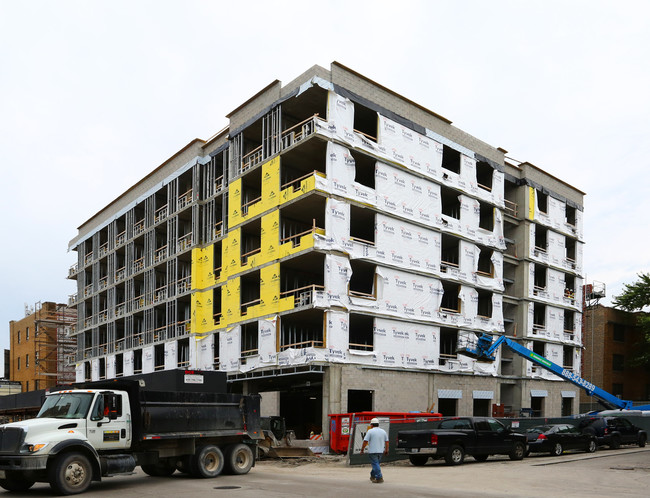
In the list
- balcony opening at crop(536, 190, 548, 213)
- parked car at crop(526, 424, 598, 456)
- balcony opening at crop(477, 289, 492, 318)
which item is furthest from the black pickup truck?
balcony opening at crop(536, 190, 548, 213)

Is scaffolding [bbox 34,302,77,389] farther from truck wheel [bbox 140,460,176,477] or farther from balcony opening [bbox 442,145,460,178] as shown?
truck wheel [bbox 140,460,176,477]

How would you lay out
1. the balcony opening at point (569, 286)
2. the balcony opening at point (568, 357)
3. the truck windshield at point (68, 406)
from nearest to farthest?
the truck windshield at point (68, 406) < the balcony opening at point (568, 357) < the balcony opening at point (569, 286)

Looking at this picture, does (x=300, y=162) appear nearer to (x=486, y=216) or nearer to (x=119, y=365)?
(x=486, y=216)

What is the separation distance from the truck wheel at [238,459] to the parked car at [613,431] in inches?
637

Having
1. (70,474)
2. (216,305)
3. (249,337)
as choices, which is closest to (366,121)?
(249,337)

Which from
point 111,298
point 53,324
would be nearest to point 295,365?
point 111,298

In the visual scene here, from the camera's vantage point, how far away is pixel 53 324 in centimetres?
7081

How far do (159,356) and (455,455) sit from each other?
95.4 ft

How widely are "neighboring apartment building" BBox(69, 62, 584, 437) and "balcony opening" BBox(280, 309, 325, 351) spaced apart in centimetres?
12

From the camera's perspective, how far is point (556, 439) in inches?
1078

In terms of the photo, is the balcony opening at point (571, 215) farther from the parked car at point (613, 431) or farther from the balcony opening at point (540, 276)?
the parked car at point (613, 431)

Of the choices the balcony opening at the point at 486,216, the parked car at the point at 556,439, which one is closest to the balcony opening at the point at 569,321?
the balcony opening at the point at 486,216

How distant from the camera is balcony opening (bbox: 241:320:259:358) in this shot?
37844 mm

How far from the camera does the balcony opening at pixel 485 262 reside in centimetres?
4316
